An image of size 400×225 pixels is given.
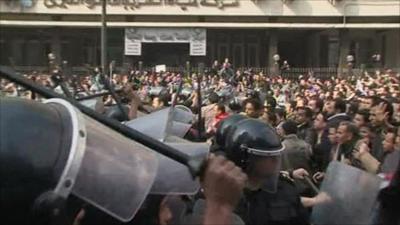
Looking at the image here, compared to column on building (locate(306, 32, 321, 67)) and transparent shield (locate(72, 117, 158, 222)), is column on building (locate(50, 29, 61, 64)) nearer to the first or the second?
column on building (locate(306, 32, 321, 67))

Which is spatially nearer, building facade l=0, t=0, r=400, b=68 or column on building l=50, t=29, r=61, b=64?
building facade l=0, t=0, r=400, b=68

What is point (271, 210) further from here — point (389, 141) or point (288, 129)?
point (288, 129)

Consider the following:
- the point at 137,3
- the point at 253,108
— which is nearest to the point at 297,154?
the point at 253,108

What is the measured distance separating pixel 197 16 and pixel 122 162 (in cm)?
4632

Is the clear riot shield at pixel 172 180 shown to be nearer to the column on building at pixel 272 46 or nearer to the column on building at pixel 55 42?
the column on building at pixel 272 46

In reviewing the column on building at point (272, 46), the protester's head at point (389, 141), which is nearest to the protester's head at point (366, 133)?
the protester's head at point (389, 141)

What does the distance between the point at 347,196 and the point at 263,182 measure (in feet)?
2.64

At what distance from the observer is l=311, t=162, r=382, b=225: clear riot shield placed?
8.69 ft

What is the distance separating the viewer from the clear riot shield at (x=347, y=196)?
265 cm

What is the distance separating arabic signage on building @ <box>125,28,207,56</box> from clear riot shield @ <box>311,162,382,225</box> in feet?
147

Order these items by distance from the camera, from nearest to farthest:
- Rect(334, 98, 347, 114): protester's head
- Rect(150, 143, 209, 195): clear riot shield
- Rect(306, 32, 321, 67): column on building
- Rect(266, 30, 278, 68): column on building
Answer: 1. Rect(150, 143, 209, 195): clear riot shield
2. Rect(334, 98, 347, 114): protester's head
3. Rect(266, 30, 278, 68): column on building
4. Rect(306, 32, 321, 67): column on building

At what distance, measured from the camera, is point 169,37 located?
4778cm

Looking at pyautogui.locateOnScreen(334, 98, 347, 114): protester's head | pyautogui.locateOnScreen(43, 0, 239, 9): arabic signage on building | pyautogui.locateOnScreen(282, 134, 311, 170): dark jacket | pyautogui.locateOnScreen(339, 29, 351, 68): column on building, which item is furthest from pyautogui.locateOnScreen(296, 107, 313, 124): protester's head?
pyautogui.locateOnScreen(43, 0, 239, 9): arabic signage on building

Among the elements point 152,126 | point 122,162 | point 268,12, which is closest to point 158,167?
point 122,162
